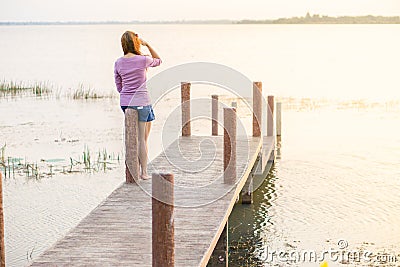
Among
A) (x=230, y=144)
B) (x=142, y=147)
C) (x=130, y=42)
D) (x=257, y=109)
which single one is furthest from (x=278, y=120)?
(x=130, y=42)

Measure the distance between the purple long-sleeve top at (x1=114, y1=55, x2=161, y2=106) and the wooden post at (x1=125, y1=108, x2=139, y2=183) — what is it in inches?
5.2

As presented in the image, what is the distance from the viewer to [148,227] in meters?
6.89

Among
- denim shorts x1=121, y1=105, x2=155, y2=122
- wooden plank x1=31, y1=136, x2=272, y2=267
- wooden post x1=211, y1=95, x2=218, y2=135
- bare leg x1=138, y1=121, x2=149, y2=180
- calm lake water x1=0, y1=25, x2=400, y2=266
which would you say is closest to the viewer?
wooden plank x1=31, y1=136, x2=272, y2=267

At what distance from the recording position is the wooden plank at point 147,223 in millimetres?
6160

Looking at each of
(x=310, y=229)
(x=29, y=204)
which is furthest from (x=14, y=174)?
(x=310, y=229)

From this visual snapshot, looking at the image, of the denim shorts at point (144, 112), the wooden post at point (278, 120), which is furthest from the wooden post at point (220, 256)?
the wooden post at point (278, 120)

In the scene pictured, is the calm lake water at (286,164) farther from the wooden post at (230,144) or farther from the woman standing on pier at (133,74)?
the woman standing on pier at (133,74)

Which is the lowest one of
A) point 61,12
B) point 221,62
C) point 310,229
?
point 310,229

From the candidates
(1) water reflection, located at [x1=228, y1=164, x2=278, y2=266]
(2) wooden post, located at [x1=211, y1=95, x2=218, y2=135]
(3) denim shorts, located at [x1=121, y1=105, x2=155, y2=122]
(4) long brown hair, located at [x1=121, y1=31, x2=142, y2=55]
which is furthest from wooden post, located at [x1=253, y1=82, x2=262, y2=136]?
(4) long brown hair, located at [x1=121, y1=31, x2=142, y2=55]

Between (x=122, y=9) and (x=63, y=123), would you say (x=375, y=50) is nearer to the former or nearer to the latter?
(x=122, y=9)

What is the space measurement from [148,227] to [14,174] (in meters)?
6.22

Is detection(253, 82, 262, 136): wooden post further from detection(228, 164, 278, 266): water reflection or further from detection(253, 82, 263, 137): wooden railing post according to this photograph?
detection(228, 164, 278, 266): water reflection

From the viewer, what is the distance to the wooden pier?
604 centimetres

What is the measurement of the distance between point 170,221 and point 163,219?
0.06m
